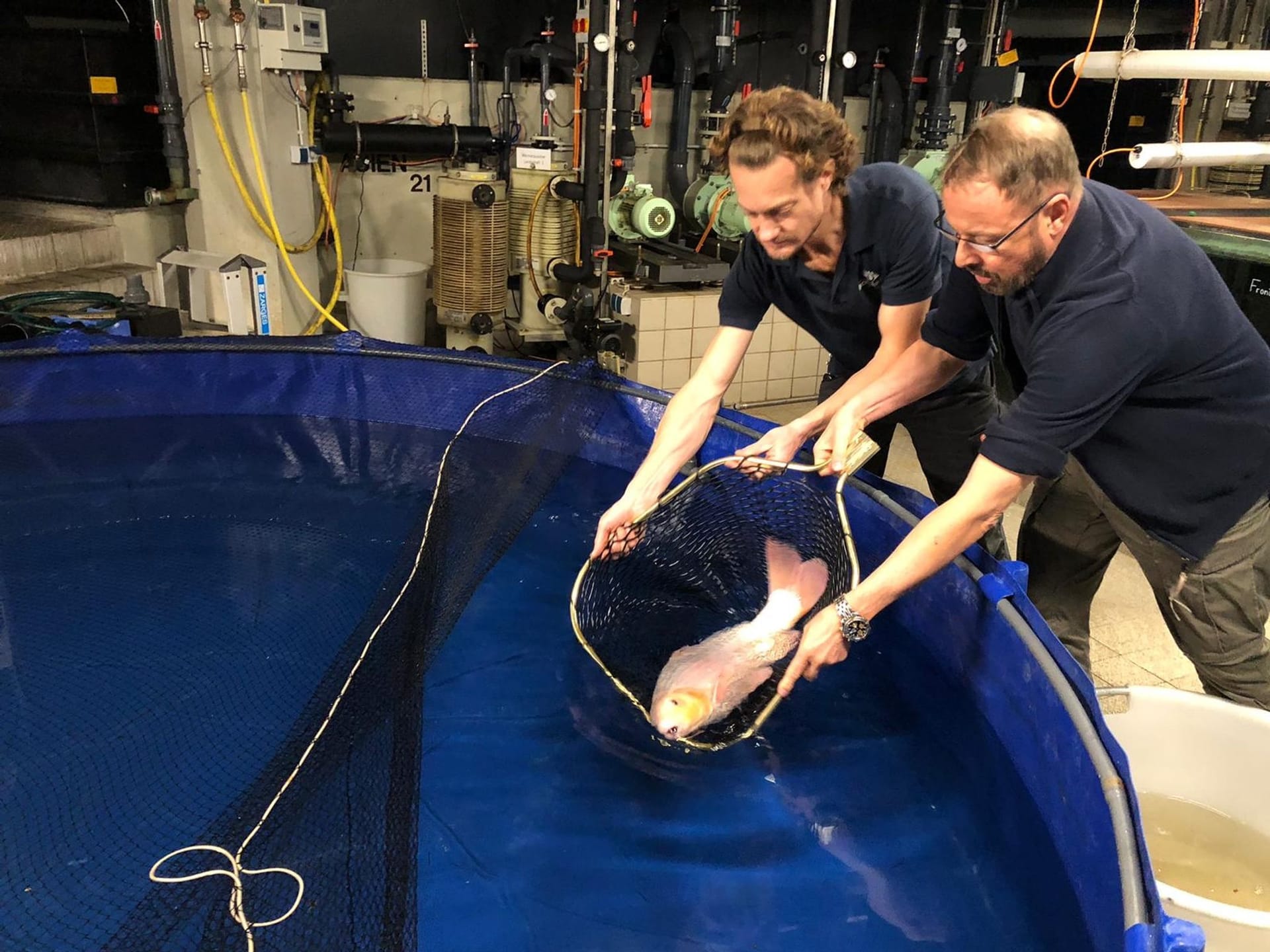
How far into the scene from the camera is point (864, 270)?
1838 mm

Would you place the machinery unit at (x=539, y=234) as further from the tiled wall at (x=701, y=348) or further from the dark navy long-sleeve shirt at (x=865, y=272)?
the dark navy long-sleeve shirt at (x=865, y=272)

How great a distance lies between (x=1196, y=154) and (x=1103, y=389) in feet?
5.13

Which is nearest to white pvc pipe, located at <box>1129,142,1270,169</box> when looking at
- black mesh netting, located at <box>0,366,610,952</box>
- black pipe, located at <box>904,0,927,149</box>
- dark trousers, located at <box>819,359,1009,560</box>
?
dark trousers, located at <box>819,359,1009,560</box>

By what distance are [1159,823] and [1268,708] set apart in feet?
0.95

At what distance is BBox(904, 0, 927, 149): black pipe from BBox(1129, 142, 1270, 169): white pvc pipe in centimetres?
276

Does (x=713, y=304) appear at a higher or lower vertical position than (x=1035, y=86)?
lower

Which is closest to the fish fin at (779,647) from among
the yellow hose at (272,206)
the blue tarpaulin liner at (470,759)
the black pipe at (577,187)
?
the blue tarpaulin liner at (470,759)

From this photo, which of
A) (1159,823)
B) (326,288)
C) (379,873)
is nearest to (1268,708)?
(1159,823)

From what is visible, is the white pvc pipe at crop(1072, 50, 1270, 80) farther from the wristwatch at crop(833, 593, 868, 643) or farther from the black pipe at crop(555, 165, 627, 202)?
the black pipe at crop(555, 165, 627, 202)

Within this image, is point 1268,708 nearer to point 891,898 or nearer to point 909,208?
point 891,898

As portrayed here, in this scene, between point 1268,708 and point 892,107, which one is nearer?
point 1268,708

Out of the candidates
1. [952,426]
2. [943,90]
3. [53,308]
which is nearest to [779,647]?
[952,426]

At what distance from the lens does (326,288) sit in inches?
177

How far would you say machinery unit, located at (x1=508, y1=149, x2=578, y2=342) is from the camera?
3.98 metres
